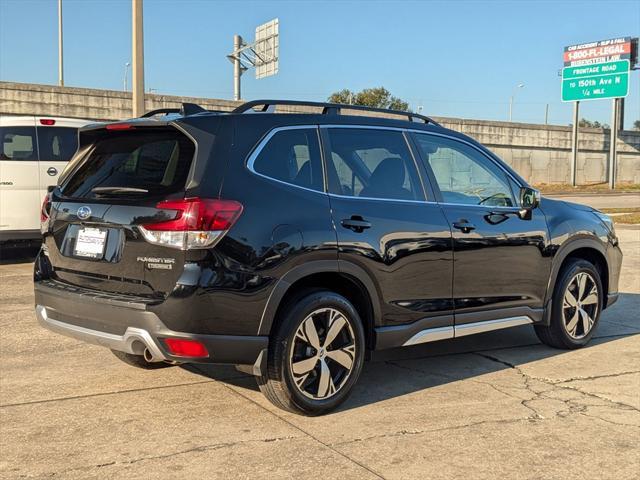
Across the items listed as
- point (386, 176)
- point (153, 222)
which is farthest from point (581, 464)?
point (153, 222)

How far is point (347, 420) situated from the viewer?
419 centimetres

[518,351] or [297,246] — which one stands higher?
[297,246]

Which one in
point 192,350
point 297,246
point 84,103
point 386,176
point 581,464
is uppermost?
point 84,103

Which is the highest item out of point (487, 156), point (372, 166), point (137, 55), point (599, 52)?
point (599, 52)

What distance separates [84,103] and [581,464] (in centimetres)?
2588

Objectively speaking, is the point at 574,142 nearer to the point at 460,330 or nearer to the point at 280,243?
the point at 460,330

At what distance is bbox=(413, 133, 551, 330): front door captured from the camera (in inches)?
195

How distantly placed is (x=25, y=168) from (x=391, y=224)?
7.07 metres

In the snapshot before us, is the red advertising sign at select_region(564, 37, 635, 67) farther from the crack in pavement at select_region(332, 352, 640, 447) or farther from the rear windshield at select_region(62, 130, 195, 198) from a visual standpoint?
the rear windshield at select_region(62, 130, 195, 198)

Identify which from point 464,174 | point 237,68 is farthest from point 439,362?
point 237,68

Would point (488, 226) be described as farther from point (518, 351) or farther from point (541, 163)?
point (541, 163)

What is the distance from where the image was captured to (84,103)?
87.3 feet

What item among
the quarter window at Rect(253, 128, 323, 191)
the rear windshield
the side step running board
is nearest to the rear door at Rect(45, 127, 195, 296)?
the rear windshield

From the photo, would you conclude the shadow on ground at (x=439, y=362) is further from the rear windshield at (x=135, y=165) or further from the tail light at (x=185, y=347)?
the rear windshield at (x=135, y=165)
